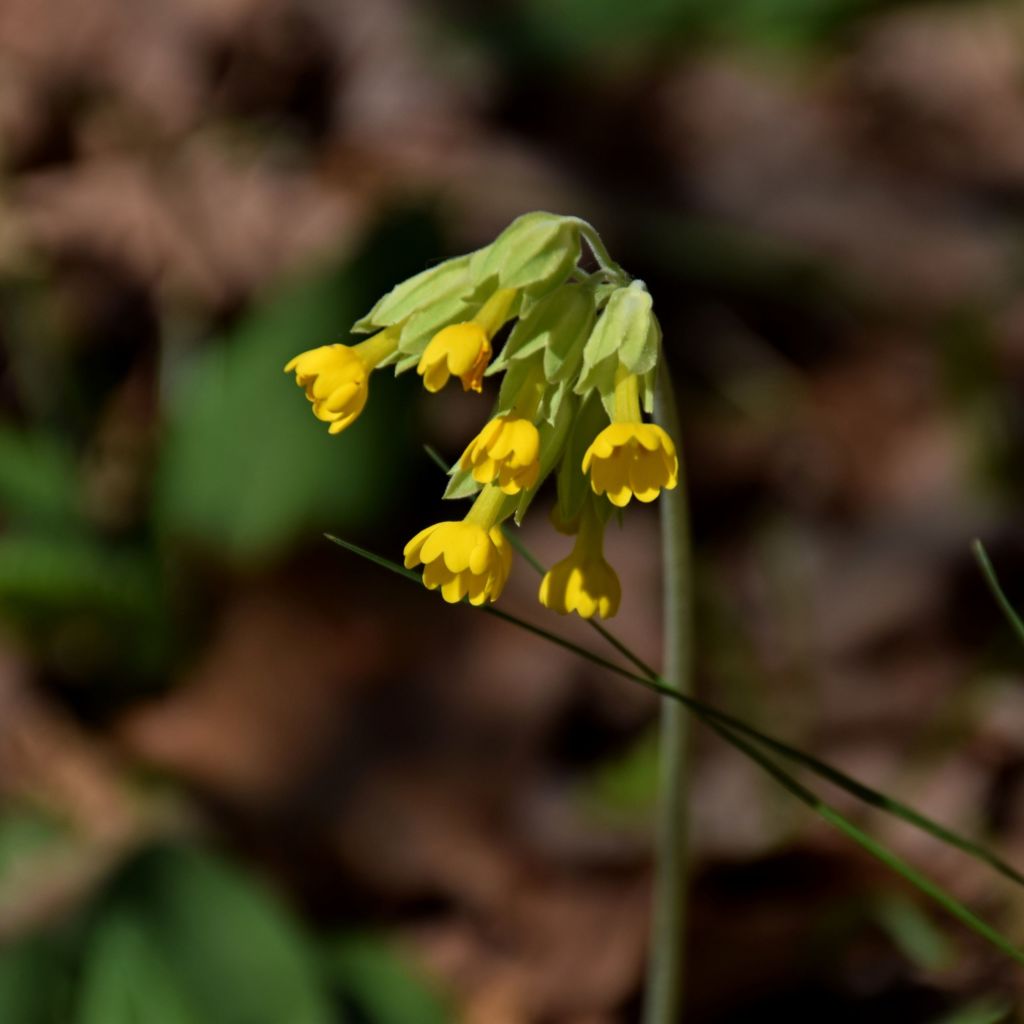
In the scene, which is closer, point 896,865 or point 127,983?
point 896,865

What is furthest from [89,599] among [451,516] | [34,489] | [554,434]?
[554,434]

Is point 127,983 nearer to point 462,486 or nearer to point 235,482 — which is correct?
point 462,486

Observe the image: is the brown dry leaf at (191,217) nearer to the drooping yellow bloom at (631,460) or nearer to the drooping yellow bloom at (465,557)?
the drooping yellow bloom at (465,557)

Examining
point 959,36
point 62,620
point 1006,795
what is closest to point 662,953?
point 1006,795

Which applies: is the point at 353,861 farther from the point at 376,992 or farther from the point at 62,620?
the point at 62,620

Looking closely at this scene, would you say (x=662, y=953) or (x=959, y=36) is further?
(x=959, y=36)

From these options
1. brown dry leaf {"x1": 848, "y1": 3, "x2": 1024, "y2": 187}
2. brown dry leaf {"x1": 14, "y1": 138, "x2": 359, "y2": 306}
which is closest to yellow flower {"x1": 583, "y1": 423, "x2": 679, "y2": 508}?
brown dry leaf {"x1": 14, "y1": 138, "x2": 359, "y2": 306}
